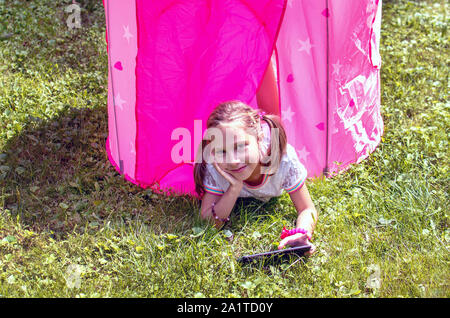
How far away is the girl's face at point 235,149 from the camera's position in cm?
232

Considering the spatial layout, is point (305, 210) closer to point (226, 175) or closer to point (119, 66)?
point (226, 175)

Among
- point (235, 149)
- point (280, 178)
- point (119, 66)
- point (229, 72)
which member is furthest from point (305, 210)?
point (119, 66)

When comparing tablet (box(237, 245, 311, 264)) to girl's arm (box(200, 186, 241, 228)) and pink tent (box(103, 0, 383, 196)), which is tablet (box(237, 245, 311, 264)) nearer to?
girl's arm (box(200, 186, 241, 228))

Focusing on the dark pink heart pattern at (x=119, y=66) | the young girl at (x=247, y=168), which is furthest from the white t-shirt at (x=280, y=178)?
the dark pink heart pattern at (x=119, y=66)

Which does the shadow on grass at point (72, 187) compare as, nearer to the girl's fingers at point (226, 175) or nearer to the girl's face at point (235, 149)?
the girl's fingers at point (226, 175)

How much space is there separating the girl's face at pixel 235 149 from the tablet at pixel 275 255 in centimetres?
43

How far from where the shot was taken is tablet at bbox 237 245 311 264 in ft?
7.70

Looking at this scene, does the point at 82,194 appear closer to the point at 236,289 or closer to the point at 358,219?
the point at 236,289

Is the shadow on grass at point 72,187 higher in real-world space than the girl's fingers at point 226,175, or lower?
lower

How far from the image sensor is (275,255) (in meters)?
2.38

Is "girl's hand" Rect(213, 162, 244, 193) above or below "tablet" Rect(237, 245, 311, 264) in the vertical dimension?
above

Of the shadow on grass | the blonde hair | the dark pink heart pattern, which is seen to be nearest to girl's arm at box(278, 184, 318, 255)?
the blonde hair
